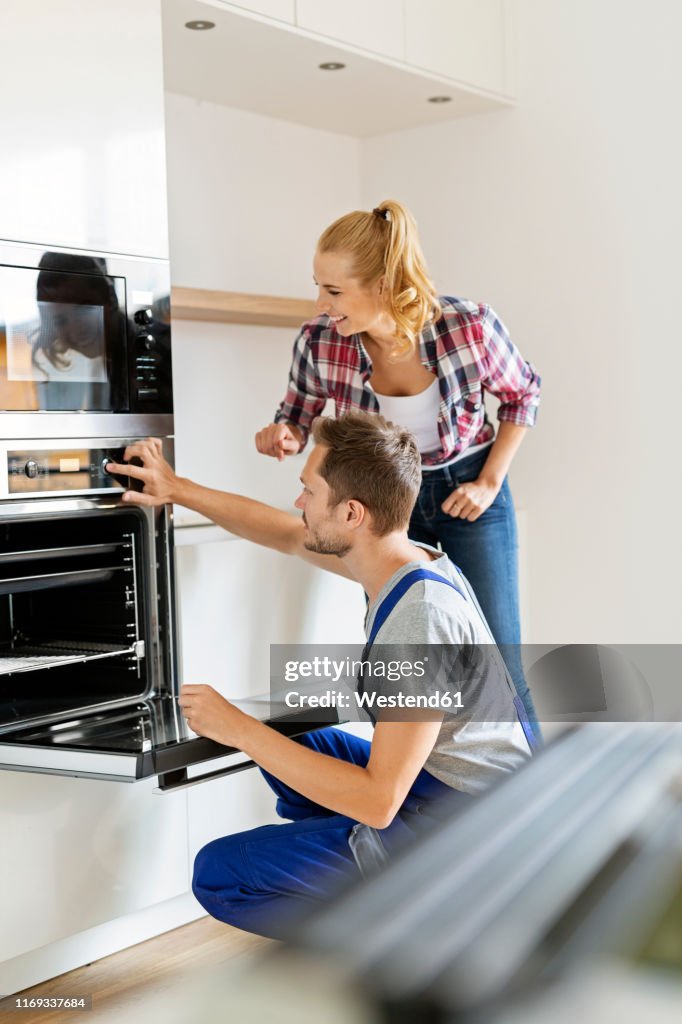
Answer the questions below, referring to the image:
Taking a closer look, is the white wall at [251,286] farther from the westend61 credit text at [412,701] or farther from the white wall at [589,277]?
the westend61 credit text at [412,701]

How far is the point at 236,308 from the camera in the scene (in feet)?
8.71

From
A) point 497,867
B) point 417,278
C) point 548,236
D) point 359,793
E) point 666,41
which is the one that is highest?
point 666,41

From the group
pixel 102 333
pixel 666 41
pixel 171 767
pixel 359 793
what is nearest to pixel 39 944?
pixel 171 767

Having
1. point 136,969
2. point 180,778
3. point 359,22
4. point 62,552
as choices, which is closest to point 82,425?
point 62,552

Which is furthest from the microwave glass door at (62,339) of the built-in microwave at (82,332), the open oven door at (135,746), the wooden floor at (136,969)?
the wooden floor at (136,969)

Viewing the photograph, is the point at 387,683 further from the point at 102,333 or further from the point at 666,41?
the point at 666,41

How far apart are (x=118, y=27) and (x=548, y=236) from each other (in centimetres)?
136

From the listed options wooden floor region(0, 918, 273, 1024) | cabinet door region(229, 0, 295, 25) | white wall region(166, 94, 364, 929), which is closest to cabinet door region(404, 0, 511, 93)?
cabinet door region(229, 0, 295, 25)

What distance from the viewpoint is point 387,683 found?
1.47 meters

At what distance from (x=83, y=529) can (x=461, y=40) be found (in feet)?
5.14

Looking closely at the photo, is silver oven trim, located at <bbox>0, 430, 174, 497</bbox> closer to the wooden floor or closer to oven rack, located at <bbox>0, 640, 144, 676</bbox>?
oven rack, located at <bbox>0, 640, 144, 676</bbox>

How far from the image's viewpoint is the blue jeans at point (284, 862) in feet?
5.07

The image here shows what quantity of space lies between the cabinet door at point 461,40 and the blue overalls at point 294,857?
156 cm

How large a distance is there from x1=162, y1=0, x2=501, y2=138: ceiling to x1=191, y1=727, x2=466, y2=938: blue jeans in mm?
1472
